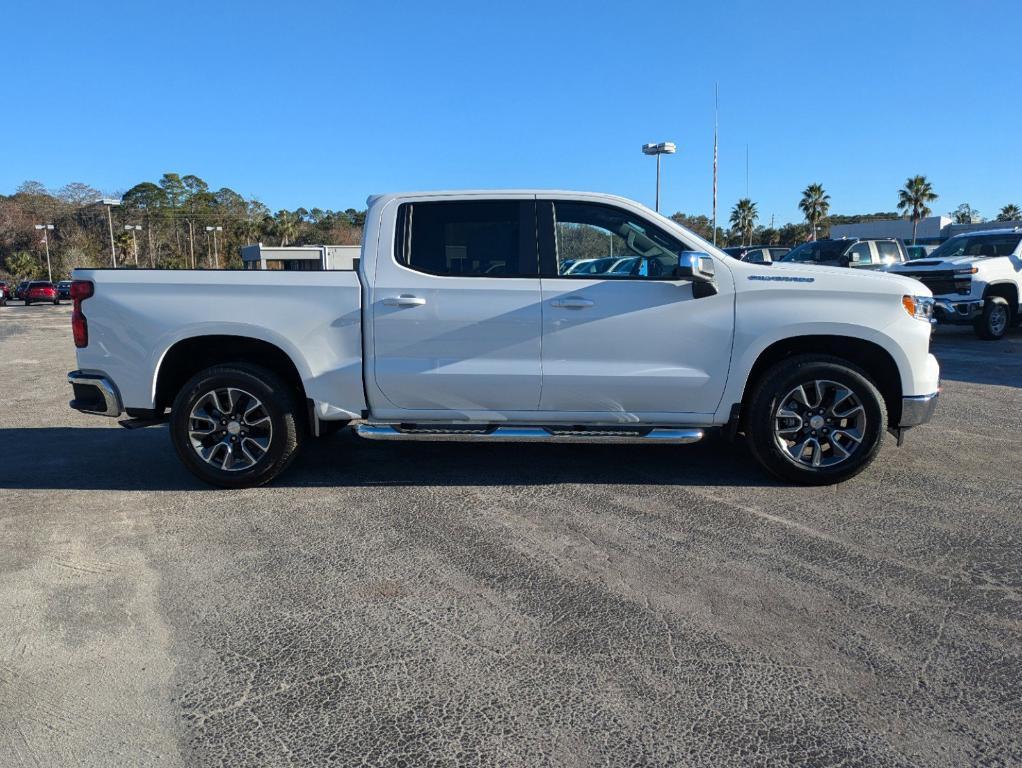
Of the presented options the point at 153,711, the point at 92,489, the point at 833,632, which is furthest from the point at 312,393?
the point at 833,632

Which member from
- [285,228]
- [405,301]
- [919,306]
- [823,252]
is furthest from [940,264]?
[285,228]

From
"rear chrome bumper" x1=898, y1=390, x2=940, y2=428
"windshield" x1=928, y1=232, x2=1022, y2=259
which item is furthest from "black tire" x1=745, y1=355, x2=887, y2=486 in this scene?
"windshield" x1=928, y1=232, x2=1022, y2=259

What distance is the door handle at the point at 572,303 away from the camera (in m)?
4.98

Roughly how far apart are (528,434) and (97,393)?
2.89 metres

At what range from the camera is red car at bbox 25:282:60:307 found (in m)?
42.2

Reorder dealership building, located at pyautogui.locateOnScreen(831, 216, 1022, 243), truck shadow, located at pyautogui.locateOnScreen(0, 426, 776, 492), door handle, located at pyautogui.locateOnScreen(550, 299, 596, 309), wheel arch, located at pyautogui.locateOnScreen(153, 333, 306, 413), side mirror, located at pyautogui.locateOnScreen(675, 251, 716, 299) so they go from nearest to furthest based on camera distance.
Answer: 1. side mirror, located at pyautogui.locateOnScreen(675, 251, 716, 299)
2. door handle, located at pyautogui.locateOnScreen(550, 299, 596, 309)
3. wheel arch, located at pyautogui.locateOnScreen(153, 333, 306, 413)
4. truck shadow, located at pyautogui.locateOnScreen(0, 426, 776, 492)
5. dealership building, located at pyautogui.locateOnScreen(831, 216, 1022, 243)

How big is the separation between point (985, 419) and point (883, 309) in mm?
3203

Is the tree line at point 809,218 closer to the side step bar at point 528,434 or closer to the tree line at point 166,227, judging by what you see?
the tree line at point 166,227

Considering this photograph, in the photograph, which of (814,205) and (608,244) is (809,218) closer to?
(814,205)

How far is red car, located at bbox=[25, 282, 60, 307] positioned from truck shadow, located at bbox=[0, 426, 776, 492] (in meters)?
41.5

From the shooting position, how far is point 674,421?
17.0 feet

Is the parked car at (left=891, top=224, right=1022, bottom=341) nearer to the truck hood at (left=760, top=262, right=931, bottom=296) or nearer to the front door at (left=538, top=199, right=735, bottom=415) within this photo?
the truck hood at (left=760, top=262, right=931, bottom=296)

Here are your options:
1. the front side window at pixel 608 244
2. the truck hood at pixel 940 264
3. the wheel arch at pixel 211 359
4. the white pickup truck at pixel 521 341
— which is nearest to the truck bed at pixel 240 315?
the white pickup truck at pixel 521 341

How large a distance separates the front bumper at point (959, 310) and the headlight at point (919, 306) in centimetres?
1004
